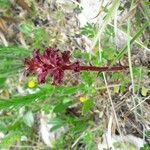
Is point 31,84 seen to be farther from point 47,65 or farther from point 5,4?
point 47,65

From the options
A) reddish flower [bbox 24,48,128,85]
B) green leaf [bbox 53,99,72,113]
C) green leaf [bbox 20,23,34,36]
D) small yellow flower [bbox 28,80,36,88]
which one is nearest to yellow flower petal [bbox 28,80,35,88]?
small yellow flower [bbox 28,80,36,88]

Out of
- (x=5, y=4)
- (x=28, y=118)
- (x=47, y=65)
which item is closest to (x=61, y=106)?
(x=28, y=118)

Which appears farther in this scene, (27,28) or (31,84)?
(27,28)

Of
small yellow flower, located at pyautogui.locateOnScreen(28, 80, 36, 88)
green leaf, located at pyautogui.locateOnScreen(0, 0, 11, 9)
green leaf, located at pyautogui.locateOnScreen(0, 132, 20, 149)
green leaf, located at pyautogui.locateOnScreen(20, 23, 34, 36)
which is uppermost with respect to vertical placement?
green leaf, located at pyautogui.locateOnScreen(0, 0, 11, 9)

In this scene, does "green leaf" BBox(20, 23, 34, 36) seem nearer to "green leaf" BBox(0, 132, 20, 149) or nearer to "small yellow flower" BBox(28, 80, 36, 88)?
"small yellow flower" BBox(28, 80, 36, 88)

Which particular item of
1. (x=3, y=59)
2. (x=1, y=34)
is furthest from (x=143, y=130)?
(x=1, y=34)

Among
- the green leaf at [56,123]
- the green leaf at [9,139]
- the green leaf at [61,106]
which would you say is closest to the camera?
the green leaf at [61,106]

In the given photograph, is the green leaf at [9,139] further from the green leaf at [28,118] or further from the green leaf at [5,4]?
the green leaf at [5,4]

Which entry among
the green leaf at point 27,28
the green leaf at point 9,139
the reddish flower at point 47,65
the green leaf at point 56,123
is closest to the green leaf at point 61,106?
the green leaf at point 56,123

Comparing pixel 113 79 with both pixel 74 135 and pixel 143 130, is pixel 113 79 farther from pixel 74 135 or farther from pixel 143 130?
pixel 74 135

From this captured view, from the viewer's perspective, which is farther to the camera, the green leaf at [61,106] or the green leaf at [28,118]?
the green leaf at [28,118]

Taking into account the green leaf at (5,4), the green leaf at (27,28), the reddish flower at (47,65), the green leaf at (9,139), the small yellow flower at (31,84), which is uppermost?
the green leaf at (5,4)
